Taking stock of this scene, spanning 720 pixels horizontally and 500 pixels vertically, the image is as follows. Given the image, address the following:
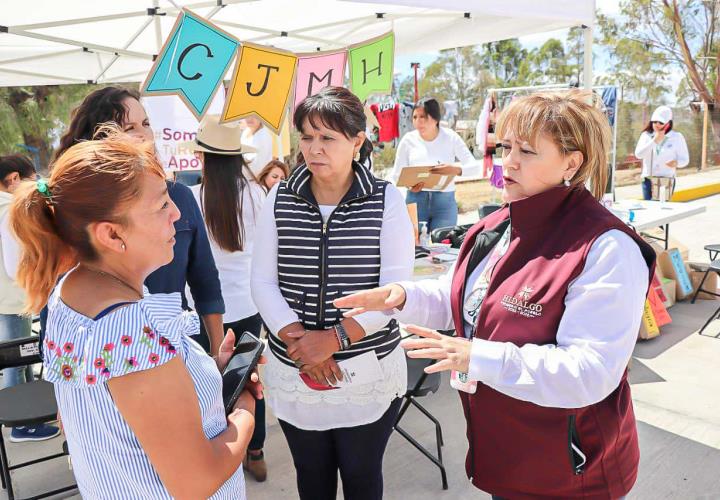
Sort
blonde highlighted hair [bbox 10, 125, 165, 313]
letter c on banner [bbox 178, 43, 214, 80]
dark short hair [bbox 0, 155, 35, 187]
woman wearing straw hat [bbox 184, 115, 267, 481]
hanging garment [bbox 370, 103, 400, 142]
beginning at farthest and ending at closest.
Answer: hanging garment [bbox 370, 103, 400, 142], dark short hair [bbox 0, 155, 35, 187], letter c on banner [bbox 178, 43, 214, 80], woman wearing straw hat [bbox 184, 115, 267, 481], blonde highlighted hair [bbox 10, 125, 165, 313]

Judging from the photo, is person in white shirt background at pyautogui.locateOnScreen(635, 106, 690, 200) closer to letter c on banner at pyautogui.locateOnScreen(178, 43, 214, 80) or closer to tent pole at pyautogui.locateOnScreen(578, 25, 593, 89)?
tent pole at pyautogui.locateOnScreen(578, 25, 593, 89)

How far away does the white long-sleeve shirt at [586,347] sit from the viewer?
121cm

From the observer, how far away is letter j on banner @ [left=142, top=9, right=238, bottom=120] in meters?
2.90

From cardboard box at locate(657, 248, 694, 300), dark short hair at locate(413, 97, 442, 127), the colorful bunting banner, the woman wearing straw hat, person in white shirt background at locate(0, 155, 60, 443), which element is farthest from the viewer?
cardboard box at locate(657, 248, 694, 300)

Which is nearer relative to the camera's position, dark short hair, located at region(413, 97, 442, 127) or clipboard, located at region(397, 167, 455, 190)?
clipboard, located at region(397, 167, 455, 190)

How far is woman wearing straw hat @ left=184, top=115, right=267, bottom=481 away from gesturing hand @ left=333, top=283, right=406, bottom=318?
1251 mm

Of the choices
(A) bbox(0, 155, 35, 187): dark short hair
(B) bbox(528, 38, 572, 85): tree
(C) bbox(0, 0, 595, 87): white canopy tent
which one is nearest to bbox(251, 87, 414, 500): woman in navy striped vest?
(C) bbox(0, 0, 595, 87): white canopy tent

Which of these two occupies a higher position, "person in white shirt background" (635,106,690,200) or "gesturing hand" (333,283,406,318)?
"person in white shirt background" (635,106,690,200)

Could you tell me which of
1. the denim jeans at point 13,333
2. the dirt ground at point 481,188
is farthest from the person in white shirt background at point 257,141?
the dirt ground at point 481,188

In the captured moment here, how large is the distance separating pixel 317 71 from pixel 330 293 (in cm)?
223

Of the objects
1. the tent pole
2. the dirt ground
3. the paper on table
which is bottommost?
the dirt ground

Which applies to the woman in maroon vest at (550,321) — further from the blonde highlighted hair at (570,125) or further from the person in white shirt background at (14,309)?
the person in white shirt background at (14,309)

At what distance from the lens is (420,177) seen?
4855 mm

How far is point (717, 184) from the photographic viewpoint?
15383 millimetres
